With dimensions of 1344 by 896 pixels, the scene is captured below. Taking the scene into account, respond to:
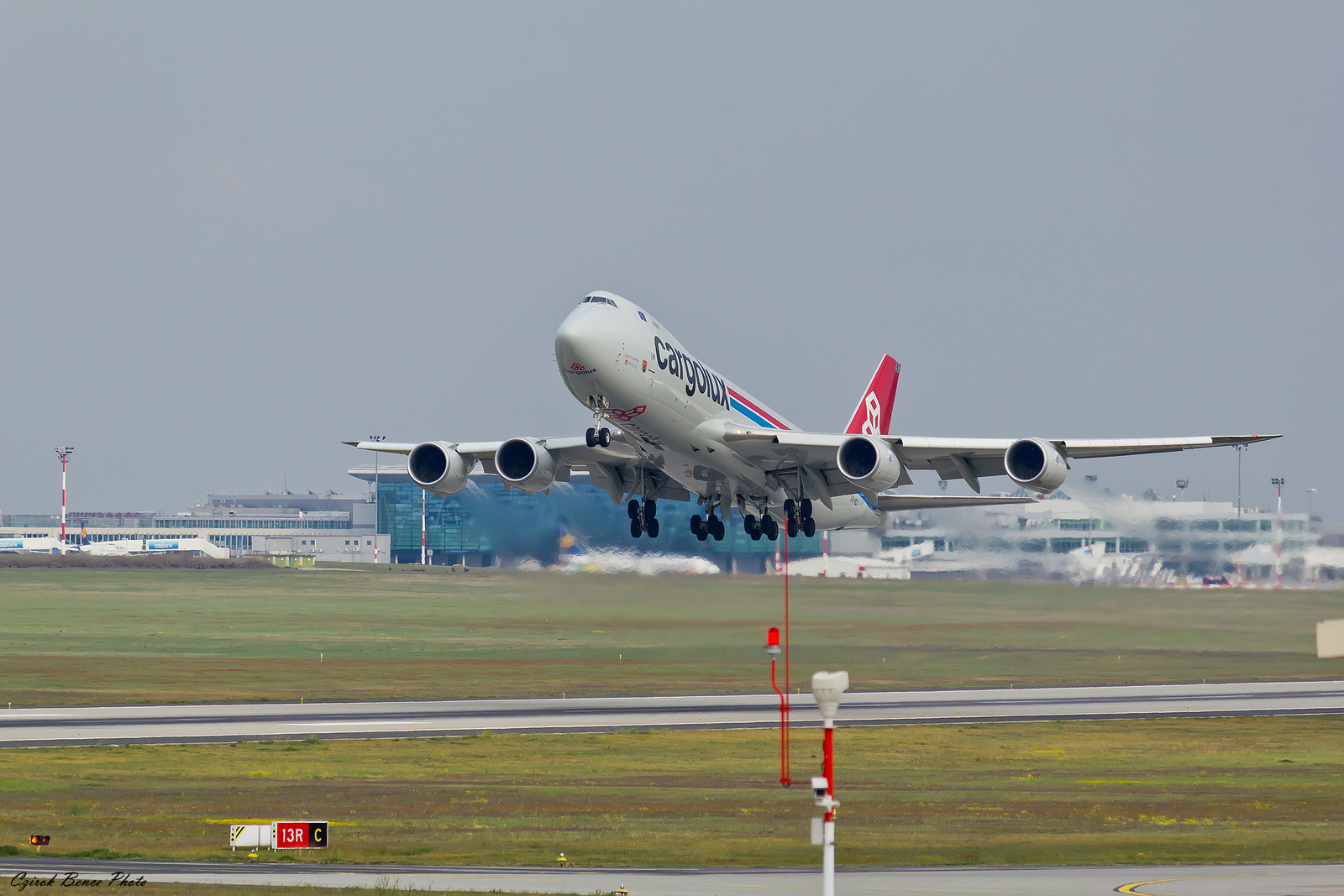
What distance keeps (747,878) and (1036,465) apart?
21.0m

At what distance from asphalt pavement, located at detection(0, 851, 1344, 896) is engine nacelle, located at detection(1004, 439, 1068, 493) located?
1696 centimetres

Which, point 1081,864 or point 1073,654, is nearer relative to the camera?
point 1081,864

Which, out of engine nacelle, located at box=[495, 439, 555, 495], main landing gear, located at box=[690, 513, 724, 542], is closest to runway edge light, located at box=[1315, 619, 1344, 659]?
engine nacelle, located at box=[495, 439, 555, 495]

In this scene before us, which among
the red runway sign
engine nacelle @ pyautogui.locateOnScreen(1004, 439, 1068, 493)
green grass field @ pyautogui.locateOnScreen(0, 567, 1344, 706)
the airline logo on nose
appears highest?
the airline logo on nose

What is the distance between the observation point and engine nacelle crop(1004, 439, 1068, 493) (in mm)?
46219

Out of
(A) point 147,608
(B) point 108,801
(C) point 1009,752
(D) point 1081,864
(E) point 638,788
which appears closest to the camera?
(D) point 1081,864

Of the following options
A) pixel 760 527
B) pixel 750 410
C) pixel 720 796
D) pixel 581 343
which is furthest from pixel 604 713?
pixel 581 343

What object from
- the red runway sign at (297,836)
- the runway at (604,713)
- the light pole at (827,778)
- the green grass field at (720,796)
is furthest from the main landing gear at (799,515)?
the light pole at (827,778)

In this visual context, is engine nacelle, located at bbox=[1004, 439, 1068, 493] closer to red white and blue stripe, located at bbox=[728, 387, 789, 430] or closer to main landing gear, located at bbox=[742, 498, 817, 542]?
main landing gear, located at bbox=[742, 498, 817, 542]

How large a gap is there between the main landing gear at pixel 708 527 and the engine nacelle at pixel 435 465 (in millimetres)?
9663

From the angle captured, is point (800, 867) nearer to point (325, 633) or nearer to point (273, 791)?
point (273, 791)

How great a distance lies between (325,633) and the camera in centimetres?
9850

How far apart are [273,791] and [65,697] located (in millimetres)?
28281

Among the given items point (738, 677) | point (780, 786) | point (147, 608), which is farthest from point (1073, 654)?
point (147, 608)
